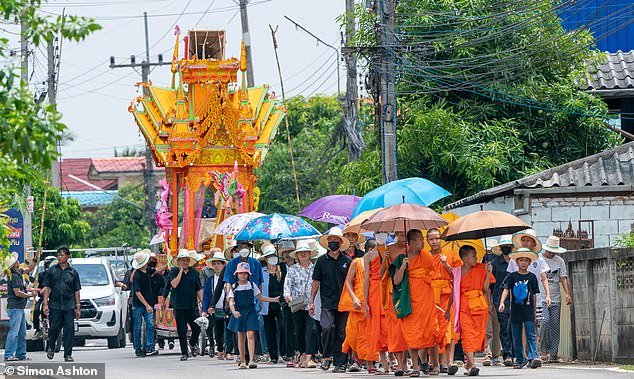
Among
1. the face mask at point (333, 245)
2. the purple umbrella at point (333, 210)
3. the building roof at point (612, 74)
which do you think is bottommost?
the face mask at point (333, 245)

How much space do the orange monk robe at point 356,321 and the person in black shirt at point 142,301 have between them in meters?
6.46

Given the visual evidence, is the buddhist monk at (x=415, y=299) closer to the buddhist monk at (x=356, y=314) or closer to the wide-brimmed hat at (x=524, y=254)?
the buddhist monk at (x=356, y=314)

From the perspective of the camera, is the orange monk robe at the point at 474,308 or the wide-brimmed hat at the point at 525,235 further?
the wide-brimmed hat at the point at 525,235

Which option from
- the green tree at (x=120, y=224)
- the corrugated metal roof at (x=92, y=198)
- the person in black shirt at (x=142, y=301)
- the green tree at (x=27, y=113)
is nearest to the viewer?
the green tree at (x=27, y=113)

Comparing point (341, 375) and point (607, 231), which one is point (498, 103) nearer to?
point (607, 231)

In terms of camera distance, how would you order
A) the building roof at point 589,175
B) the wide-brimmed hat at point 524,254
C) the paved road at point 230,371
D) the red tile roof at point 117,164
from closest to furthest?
the paved road at point 230,371 < the wide-brimmed hat at point 524,254 < the building roof at point 589,175 < the red tile roof at point 117,164

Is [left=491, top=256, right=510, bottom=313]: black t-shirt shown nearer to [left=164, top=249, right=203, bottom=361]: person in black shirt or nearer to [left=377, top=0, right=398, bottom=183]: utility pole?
[left=164, top=249, right=203, bottom=361]: person in black shirt

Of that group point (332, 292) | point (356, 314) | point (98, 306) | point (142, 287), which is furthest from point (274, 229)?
point (98, 306)

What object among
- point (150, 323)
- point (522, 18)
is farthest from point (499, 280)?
point (522, 18)

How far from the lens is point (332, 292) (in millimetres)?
20375

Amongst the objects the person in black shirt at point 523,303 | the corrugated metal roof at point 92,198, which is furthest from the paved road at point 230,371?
the corrugated metal roof at point 92,198

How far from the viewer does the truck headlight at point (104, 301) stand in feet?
102

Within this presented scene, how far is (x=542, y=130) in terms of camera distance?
113 ft

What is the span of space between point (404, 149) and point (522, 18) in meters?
4.49
